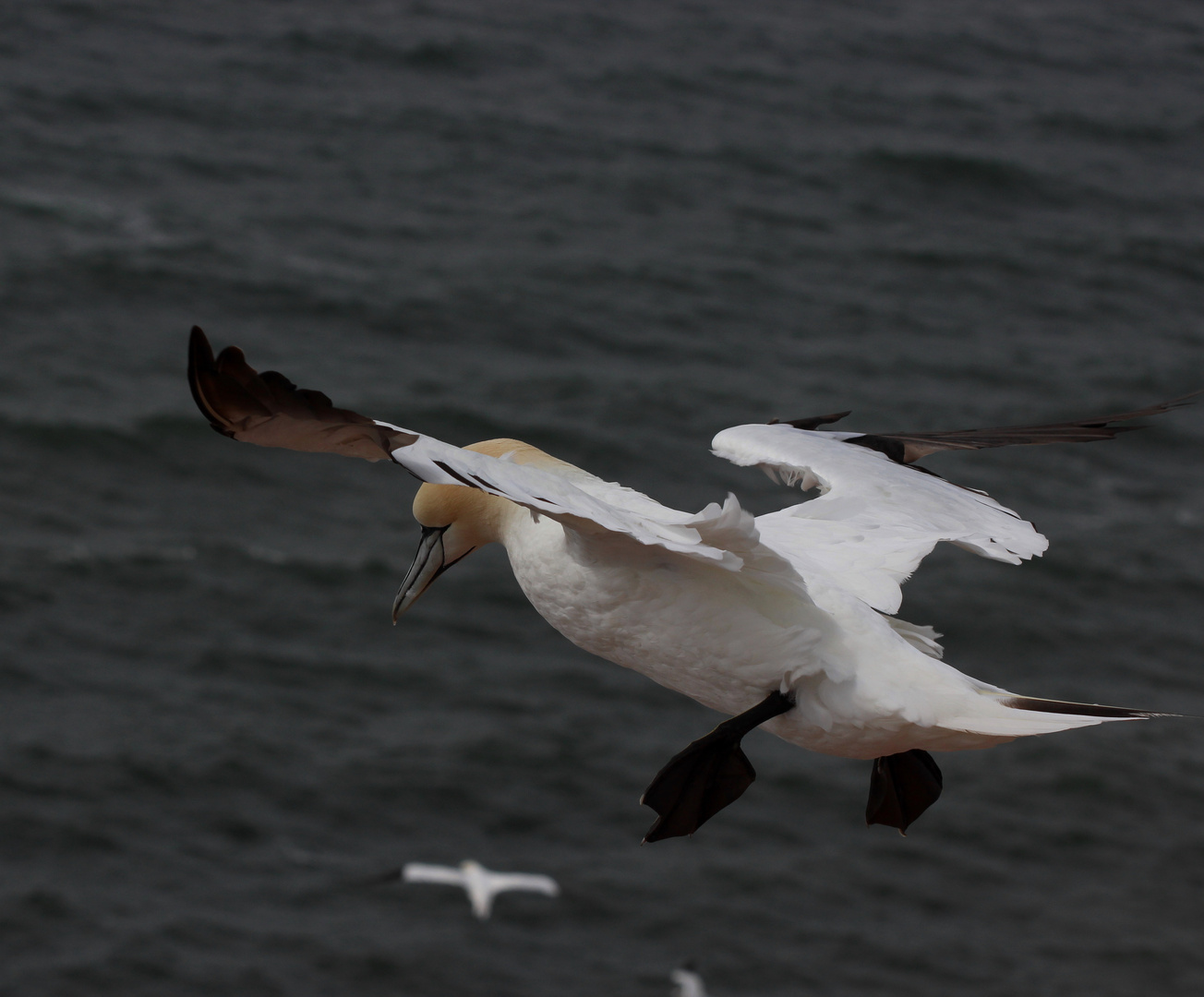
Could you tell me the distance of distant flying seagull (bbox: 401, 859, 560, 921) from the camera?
703 inches

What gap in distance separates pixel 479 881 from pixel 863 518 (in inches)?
515

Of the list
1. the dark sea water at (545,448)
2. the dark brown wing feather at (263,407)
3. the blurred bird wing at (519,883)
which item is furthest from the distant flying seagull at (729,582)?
the dark sea water at (545,448)

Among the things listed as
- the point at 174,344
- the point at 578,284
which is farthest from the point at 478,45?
the point at 174,344

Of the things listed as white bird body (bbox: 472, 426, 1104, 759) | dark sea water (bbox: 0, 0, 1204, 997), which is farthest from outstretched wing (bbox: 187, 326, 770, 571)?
dark sea water (bbox: 0, 0, 1204, 997)

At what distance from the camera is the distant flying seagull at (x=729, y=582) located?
13.6 ft

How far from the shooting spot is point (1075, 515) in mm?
24578

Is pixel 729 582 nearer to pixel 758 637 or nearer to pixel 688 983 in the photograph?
pixel 758 637

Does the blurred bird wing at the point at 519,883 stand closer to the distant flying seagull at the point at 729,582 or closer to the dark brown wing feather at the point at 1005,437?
the dark brown wing feather at the point at 1005,437

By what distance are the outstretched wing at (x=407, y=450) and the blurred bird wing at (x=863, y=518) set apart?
2.06ft

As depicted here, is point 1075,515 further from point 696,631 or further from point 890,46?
point 696,631

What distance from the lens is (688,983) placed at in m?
17.3

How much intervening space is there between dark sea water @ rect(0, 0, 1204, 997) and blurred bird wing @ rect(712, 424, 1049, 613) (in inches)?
520

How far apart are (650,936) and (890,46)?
2406 centimetres

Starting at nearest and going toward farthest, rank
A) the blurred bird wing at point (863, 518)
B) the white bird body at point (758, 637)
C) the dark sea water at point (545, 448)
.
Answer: the white bird body at point (758, 637)
the blurred bird wing at point (863, 518)
the dark sea water at point (545, 448)
